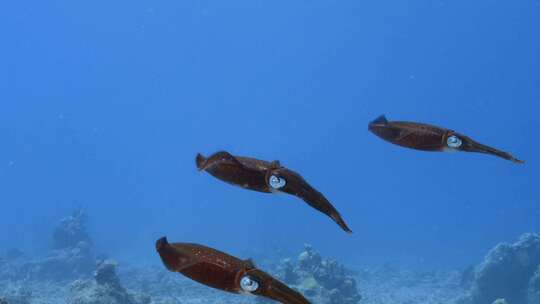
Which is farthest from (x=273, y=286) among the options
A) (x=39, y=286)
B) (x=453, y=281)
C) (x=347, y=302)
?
(x=453, y=281)

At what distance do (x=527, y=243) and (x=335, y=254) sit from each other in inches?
1355

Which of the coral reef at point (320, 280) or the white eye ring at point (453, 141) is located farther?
the coral reef at point (320, 280)

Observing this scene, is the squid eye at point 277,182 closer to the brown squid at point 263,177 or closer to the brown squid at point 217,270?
the brown squid at point 263,177

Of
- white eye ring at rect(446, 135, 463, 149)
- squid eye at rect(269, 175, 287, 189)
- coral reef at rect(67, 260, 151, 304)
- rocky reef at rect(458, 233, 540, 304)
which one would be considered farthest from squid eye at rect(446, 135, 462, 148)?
rocky reef at rect(458, 233, 540, 304)

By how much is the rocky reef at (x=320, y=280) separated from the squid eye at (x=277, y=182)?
704 inches

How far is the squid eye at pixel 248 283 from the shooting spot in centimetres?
172

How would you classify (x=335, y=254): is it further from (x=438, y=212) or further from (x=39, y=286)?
(x=438, y=212)

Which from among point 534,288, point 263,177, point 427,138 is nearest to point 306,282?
point 534,288

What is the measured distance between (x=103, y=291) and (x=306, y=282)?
8504 millimetres

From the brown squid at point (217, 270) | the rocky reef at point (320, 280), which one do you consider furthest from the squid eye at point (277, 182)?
the rocky reef at point (320, 280)

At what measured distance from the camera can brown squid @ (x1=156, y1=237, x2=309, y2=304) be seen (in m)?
1.71

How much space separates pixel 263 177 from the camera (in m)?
1.91

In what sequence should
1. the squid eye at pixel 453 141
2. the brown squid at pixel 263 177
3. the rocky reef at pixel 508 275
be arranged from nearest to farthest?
the brown squid at pixel 263 177
the squid eye at pixel 453 141
the rocky reef at pixel 508 275

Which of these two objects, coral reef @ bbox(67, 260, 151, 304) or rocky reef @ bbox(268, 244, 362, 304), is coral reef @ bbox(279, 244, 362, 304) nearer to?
rocky reef @ bbox(268, 244, 362, 304)
